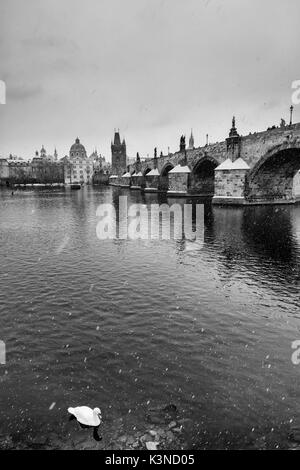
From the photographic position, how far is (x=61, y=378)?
793cm

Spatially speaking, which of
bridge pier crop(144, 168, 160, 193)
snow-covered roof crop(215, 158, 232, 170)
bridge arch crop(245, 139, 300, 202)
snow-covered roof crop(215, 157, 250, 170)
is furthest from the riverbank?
bridge pier crop(144, 168, 160, 193)

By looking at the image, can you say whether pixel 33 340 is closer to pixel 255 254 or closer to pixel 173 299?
pixel 173 299

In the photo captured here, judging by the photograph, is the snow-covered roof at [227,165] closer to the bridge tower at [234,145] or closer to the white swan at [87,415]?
the bridge tower at [234,145]

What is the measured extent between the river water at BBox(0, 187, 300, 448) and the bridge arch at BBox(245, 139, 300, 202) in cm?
2382

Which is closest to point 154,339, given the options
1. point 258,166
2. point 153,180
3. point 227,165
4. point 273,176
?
point 258,166

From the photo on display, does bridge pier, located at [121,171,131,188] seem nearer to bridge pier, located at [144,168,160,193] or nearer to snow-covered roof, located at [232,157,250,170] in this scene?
bridge pier, located at [144,168,160,193]

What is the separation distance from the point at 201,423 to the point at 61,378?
3450mm

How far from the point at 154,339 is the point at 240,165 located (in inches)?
1455

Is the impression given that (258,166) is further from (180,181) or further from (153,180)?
(153,180)

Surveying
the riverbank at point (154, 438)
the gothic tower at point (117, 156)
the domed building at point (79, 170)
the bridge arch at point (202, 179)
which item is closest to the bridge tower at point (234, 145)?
the bridge arch at point (202, 179)

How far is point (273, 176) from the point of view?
4291 centimetres

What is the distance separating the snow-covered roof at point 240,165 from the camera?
1657 inches

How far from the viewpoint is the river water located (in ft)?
22.3

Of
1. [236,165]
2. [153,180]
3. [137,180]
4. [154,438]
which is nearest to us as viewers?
[154,438]
